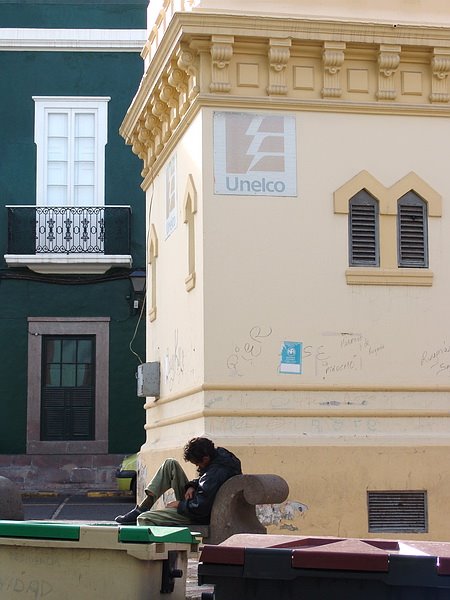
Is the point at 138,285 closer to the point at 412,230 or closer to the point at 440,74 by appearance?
the point at 412,230

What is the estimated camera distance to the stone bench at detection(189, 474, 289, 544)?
12.0 m

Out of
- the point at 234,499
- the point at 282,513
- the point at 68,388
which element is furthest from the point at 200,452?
the point at 68,388

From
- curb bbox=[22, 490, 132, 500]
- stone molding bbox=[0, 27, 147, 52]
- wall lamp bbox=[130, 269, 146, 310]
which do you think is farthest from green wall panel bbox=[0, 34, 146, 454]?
curb bbox=[22, 490, 132, 500]

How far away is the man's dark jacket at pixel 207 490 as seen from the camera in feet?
39.8

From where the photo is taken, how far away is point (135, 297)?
91.4 ft

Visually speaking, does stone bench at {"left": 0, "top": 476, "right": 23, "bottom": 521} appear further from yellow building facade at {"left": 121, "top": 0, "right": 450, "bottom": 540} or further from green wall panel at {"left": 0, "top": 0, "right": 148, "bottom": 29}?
green wall panel at {"left": 0, "top": 0, "right": 148, "bottom": 29}

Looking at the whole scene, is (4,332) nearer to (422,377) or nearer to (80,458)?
(80,458)

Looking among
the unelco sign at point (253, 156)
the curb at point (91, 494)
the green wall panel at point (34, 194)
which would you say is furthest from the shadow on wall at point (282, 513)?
the green wall panel at point (34, 194)

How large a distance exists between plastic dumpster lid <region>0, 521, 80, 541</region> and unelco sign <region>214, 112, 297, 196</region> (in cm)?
722

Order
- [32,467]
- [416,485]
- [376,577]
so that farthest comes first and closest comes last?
1. [32,467]
2. [416,485]
3. [376,577]

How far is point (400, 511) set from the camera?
1459cm

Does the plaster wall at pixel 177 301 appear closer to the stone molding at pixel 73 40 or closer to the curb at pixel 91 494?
the curb at pixel 91 494

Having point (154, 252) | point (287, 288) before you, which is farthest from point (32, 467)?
point (287, 288)

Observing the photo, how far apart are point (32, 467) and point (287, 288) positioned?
44.8ft
